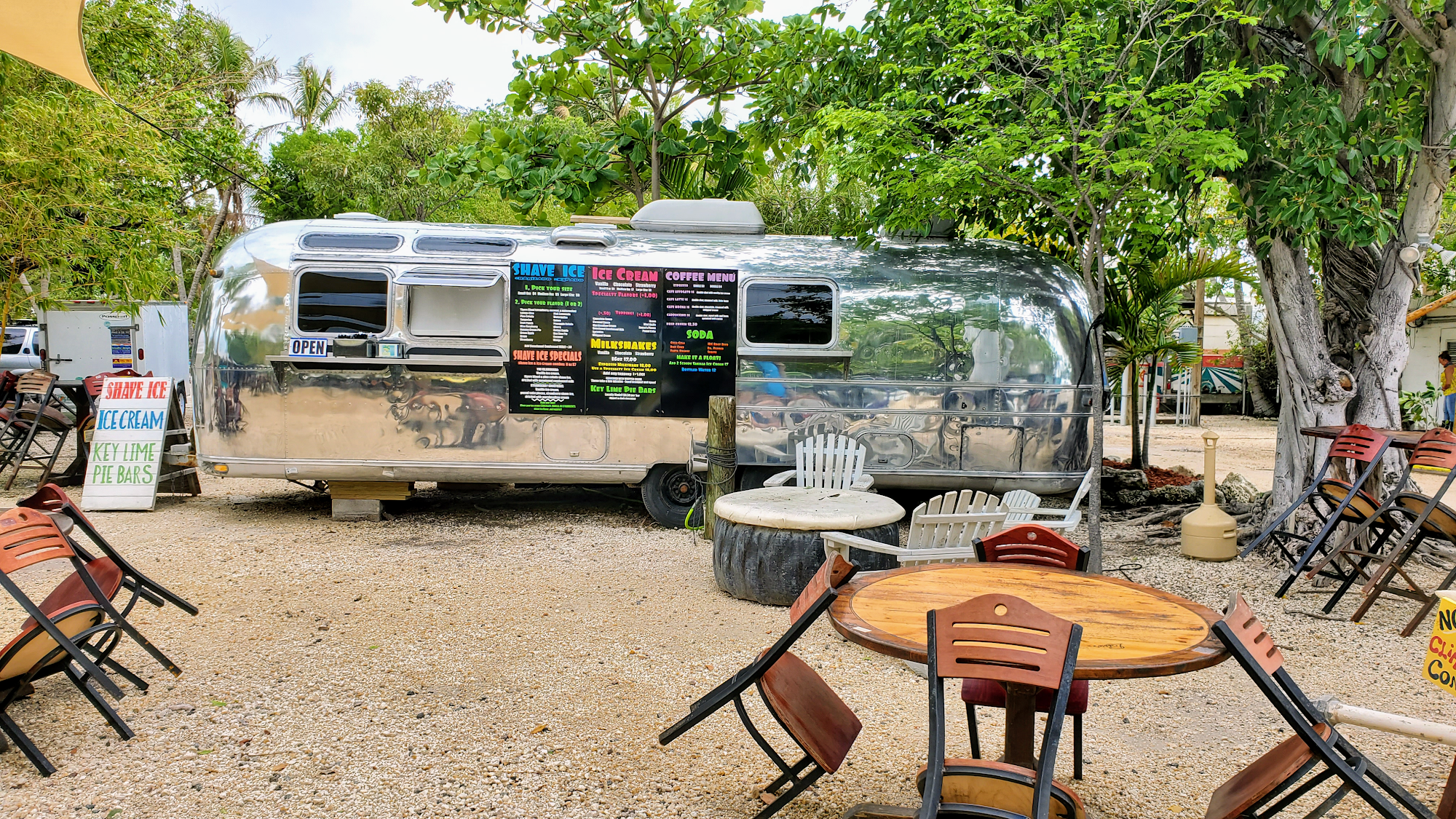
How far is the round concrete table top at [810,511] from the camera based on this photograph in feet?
17.7

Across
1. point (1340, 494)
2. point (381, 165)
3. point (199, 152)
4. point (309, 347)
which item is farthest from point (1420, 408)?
point (381, 165)

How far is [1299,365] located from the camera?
6742 mm

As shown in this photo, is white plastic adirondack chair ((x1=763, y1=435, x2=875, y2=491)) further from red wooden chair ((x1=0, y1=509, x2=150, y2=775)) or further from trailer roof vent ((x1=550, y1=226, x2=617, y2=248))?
red wooden chair ((x1=0, y1=509, x2=150, y2=775))

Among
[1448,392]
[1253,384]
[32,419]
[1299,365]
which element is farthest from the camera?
[1253,384]

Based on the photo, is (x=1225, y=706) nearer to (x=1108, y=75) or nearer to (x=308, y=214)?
(x=1108, y=75)

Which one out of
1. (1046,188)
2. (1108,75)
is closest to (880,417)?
(1046,188)

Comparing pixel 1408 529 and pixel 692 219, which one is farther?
pixel 692 219

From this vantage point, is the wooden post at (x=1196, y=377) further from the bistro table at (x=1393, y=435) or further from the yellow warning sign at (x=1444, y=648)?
the yellow warning sign at (x=1444, y=648)

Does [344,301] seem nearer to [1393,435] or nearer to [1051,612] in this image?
[1051,612]

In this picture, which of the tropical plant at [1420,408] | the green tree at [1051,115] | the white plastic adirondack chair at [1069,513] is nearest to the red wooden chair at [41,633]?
the white plastic adirondack chair at [1069,513]

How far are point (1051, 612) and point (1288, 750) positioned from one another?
671mm

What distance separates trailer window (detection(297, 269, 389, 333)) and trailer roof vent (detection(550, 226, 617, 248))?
56.6 inches

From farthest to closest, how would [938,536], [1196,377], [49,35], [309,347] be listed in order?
[1196,377] < [309,347] < [938,536] < [49,35]

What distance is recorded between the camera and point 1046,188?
6.20 m
